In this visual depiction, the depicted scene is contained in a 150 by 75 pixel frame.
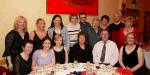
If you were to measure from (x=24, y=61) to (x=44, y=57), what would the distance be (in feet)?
1.04

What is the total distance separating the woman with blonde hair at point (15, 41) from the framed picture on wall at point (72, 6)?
874 mm

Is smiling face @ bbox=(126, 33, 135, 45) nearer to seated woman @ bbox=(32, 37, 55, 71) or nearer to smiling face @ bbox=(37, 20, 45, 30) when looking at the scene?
seated woman @ bbox=(32, 37, 55, 71)

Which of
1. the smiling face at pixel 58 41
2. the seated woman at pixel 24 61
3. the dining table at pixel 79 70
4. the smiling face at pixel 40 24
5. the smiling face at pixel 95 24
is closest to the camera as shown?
the dining table at pixel 79 70

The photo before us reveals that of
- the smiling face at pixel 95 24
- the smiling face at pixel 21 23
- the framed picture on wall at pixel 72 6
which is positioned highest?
the framed picture on wall at pixel 72 6

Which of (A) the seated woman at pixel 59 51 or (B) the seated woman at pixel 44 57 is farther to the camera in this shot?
(A) the seated woman at pixel 59 51

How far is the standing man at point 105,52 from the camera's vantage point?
428 centimetres

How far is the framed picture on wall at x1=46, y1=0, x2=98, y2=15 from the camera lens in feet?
15.8

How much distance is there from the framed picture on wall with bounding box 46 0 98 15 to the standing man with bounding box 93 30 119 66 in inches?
41.3

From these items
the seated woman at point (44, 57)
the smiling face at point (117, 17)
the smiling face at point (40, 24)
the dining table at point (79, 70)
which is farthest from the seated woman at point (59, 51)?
the smiling face at point (117, 17)

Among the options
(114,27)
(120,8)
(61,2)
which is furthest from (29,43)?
(120,8)

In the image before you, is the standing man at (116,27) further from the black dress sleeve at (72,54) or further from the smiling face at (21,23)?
the smiling face at (21,23)

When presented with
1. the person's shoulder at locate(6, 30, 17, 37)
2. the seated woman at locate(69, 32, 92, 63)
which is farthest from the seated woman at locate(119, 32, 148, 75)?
the person's shoulder at locate(6, 30, 17, 37)

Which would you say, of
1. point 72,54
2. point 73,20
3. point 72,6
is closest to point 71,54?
point 72,54

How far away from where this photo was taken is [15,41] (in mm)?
A: 3930
